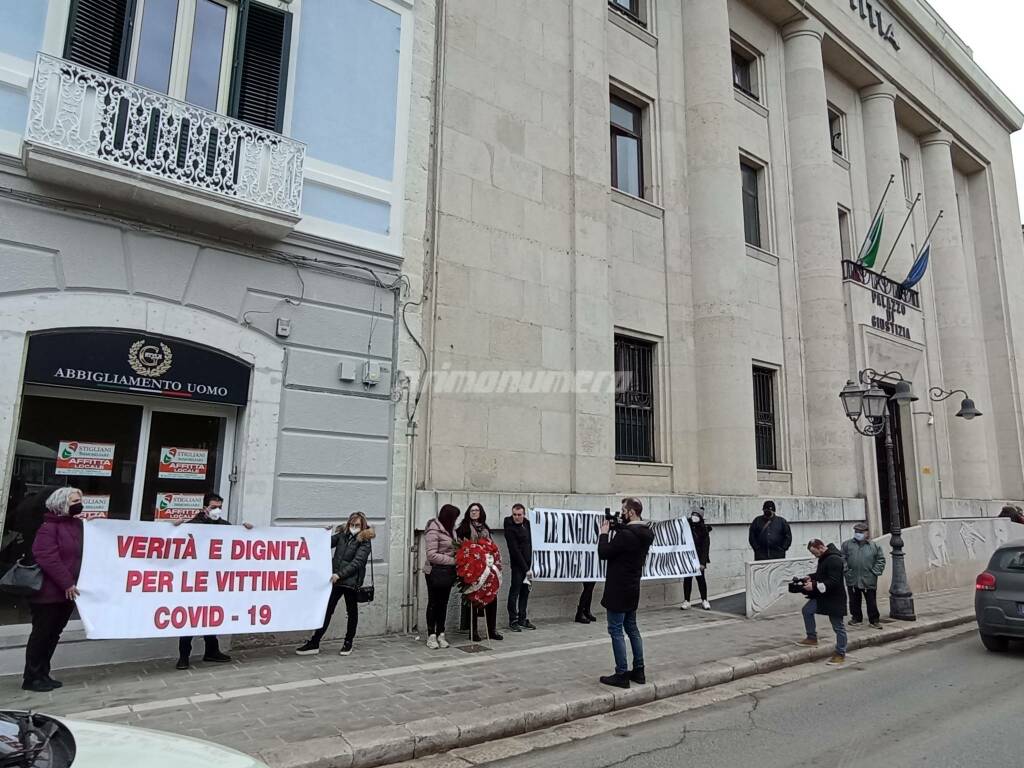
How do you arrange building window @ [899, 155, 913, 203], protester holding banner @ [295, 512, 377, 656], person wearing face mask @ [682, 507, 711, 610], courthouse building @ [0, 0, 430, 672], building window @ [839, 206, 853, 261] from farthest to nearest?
building window @ [899, 155, 913, 203]
building window @ [839, 206, 853, 261]
person wearing face mask @ [682, 507, 711, 610]
protester holding banner @ [295, 512, 377, 656]
courthouse building @ [0, 0, 430, 672]

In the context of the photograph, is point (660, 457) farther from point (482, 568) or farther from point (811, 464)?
point (482, 568)

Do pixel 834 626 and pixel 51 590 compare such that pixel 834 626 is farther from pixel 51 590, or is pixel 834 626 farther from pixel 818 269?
pixel 818 269

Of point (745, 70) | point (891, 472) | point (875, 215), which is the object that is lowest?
point (891, 472)

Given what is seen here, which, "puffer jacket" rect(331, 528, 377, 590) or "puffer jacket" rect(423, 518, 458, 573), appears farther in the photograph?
"puffer jacket" rect(423, 518, 458, 573)

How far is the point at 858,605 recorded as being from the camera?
38.2 feet

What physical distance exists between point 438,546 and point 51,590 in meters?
4.20

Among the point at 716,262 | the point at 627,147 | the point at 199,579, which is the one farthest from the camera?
the point at 627,147

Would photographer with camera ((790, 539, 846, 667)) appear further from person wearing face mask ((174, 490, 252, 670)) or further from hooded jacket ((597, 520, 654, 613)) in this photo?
person wearing face mask ((174, 490, 252, 670))

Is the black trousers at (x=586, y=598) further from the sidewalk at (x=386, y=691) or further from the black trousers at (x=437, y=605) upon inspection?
the black trousers at (x=437, y=605)

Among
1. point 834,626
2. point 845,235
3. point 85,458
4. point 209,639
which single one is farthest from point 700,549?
point 845,235

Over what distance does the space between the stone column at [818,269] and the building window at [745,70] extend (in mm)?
1082

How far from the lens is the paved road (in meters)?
5.41

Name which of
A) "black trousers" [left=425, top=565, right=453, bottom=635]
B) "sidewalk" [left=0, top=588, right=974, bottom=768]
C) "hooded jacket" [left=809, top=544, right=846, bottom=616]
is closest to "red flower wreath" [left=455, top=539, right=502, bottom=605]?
"black trousers" [left=425, top=565, right=453, bottom=635]

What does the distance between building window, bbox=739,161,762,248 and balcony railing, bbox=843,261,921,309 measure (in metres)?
3.05
